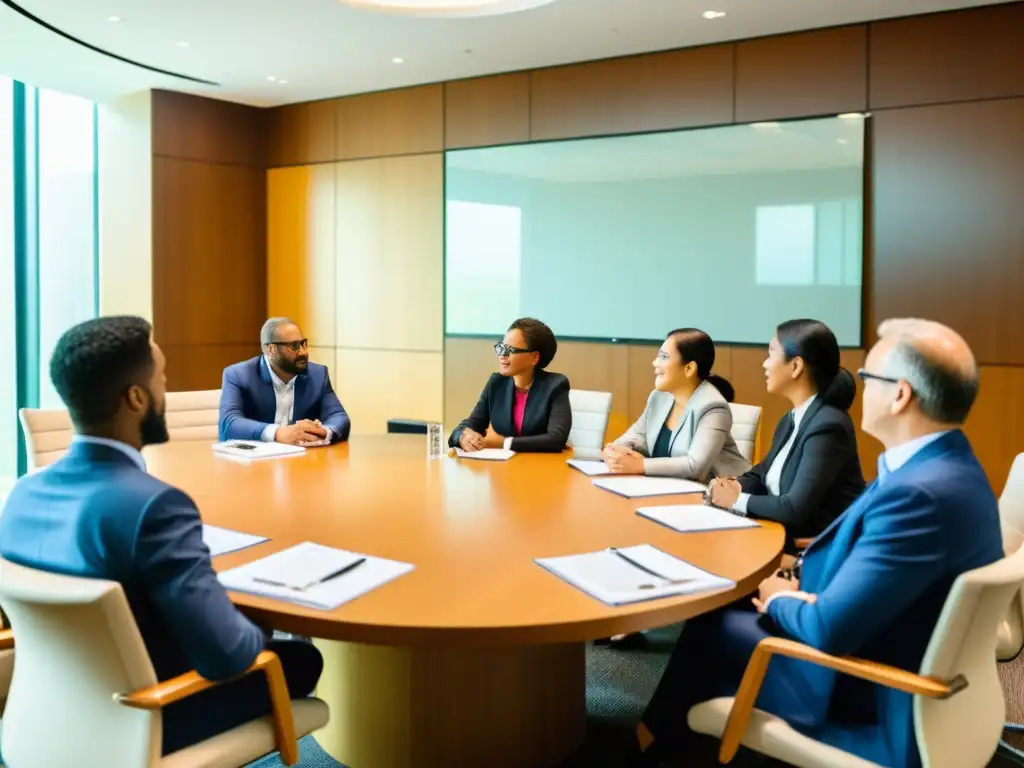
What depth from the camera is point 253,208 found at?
871 centimetres

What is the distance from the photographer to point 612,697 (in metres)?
3.48

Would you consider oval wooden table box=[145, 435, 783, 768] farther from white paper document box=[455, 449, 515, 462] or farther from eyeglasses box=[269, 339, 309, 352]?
eyeglasses box=[269, 339, 309, 352]

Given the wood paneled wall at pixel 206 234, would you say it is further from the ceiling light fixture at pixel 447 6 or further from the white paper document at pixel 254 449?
the white paper document at pixel 254 449

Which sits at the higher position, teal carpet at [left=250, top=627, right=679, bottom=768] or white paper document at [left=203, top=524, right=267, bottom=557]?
white paper document at [left=203, top=524, right=267, bottom=557]

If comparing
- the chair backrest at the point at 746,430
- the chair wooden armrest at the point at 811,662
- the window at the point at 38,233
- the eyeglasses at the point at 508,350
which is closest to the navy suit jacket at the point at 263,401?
the eyeglasses at the point at 508,350

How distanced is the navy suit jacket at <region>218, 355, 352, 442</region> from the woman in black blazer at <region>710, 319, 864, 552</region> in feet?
7.08

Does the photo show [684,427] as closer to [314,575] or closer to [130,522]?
[314,575]

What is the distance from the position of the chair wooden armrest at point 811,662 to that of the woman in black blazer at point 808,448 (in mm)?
912

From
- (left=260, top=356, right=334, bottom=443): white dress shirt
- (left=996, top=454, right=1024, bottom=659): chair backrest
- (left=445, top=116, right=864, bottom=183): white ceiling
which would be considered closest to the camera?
(left=996, top=454, right=1024, bottom=659): chair backrest

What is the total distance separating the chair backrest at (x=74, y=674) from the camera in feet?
5.57

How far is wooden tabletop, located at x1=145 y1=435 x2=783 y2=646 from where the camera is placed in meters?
1.95

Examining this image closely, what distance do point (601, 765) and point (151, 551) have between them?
1.80m

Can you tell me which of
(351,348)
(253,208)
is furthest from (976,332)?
(253,208)

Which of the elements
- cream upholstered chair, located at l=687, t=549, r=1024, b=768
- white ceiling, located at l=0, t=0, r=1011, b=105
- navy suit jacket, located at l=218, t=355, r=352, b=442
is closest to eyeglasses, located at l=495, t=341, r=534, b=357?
navy suit jacket, located at l=218, t=355, r=352, b=442
